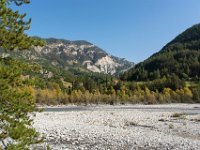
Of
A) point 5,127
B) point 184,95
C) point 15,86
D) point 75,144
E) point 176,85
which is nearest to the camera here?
point 5,127

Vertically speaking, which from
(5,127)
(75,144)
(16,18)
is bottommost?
(75,144)

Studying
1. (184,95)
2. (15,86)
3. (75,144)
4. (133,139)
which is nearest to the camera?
(15,86)

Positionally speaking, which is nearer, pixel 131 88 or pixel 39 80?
pixel 39 80

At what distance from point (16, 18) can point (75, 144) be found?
75.3 ft

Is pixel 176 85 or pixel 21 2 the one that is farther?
pixel 176 85

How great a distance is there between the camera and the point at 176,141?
34.6m

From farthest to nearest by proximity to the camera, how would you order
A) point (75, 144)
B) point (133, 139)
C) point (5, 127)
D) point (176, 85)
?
point (176, 85) < point (133, 139) < point (75, 144) < point (5, 127)

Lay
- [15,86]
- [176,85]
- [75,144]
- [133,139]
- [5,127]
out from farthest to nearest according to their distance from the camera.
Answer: [176,85] < [133,139] < [75,144] < [15,86] < [5,127]

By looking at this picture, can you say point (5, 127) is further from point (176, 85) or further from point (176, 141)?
point (176, 85)

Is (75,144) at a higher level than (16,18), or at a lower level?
lower

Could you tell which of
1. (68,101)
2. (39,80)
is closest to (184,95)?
(68,101)

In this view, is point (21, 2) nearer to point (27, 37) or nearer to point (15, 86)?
point (27, 37)


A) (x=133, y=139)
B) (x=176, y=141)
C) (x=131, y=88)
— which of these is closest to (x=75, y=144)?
(x=133, y=139)

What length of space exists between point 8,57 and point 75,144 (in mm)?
22789
